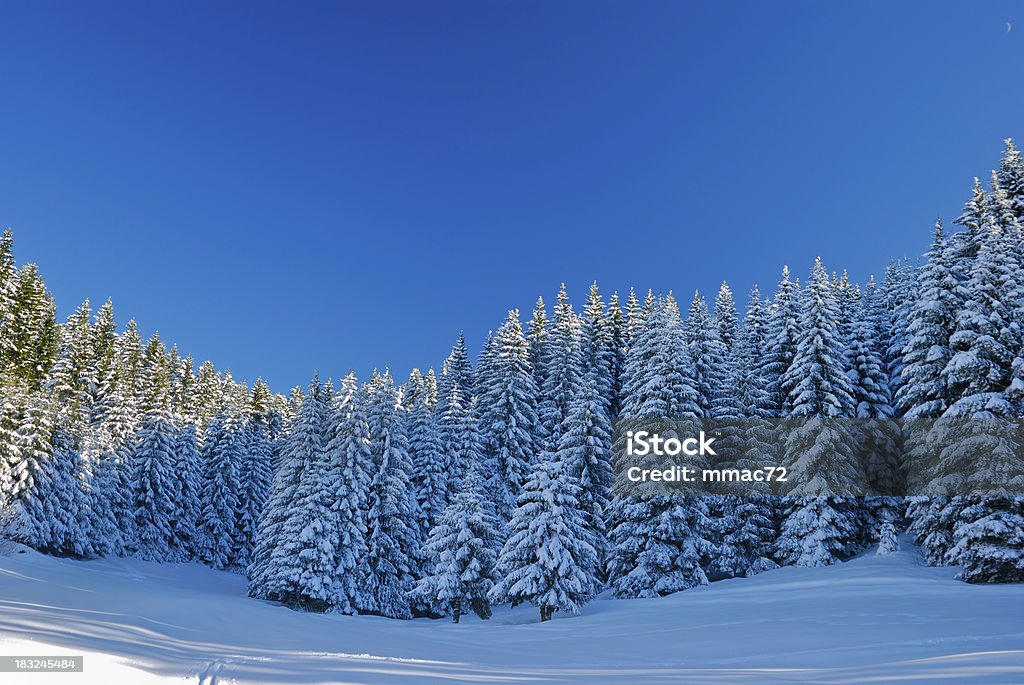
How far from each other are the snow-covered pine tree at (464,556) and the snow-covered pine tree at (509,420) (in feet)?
21.9

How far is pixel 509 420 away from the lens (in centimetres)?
4247

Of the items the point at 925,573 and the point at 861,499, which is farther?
the point at 861,499

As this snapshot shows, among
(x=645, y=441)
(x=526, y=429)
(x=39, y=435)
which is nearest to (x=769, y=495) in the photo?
(x=645, y=441)

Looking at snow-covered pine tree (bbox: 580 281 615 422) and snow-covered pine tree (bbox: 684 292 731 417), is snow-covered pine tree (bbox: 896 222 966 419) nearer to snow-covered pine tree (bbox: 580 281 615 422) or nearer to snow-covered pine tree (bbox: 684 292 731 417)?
snow-covered pine tree (bbox: 684 292 731 417)

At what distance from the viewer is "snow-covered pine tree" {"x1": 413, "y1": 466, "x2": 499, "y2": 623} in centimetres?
3095

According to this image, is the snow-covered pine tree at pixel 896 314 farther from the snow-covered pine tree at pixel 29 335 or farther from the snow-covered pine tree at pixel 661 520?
the snow-covered pine tree at pixel 29 335

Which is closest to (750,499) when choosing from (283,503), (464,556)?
(464,556)

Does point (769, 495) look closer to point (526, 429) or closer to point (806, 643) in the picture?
point (526, 429)

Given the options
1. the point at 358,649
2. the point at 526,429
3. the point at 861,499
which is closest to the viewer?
the point at 358,649

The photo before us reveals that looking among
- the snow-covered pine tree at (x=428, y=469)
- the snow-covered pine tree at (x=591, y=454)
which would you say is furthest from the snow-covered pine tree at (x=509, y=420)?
the snow-covered pine tree at (x=591, y=454)

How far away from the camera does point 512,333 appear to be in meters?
45.5

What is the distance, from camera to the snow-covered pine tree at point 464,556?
31.0m

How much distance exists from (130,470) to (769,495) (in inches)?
1707

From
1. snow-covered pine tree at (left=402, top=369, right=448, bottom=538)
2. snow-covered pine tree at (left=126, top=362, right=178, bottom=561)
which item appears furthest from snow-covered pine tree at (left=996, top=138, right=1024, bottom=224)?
snow-covered pine tree at (left=126, top=362, right=178, bottom=561)
